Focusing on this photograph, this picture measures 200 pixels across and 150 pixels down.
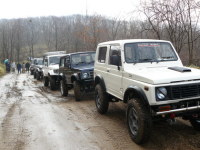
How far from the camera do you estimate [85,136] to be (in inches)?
198

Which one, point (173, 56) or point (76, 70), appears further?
point (76, 70)

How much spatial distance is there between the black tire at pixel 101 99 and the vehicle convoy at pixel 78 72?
81.2 inches

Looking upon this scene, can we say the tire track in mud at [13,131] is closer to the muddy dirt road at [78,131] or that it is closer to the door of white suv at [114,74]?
the muddy dirt road at [78,131]

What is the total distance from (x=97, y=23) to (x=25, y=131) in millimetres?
17091

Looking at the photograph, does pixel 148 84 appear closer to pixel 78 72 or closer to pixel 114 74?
pixel 114 74

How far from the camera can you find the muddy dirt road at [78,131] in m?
4.49

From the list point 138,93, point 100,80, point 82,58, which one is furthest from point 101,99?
point 82,58

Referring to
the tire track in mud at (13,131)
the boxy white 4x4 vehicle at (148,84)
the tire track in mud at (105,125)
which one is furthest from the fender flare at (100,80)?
the tire track in mud at (13,131)

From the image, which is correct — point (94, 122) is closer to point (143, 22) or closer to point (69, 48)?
point (143, 22)

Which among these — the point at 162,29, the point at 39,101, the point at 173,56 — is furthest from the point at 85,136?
the point at 162,29

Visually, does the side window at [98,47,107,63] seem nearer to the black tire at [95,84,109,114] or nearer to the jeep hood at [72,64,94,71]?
the black tire at [95,84,109,114]

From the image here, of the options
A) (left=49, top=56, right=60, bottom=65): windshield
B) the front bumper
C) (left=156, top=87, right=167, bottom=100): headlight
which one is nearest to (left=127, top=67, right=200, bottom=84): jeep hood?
(left=156, top=87, right=167, bottom=100): headlight

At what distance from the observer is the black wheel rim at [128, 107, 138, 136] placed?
4.51 m

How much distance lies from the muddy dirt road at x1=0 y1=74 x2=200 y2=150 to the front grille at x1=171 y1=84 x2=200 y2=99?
961 millimetres
